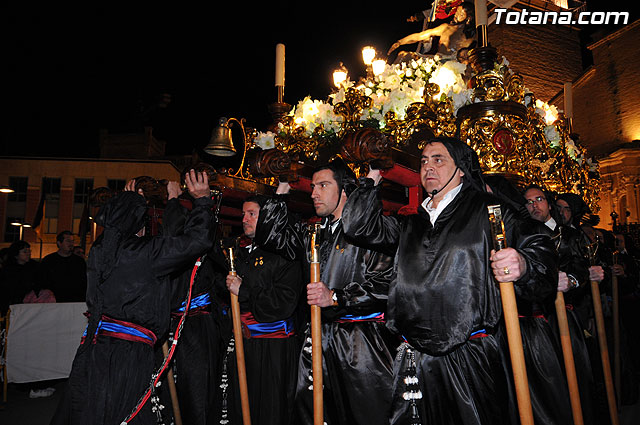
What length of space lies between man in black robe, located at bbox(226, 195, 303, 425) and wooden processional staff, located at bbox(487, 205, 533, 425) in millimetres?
2179

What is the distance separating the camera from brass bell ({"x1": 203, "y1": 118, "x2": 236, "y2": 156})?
4.74 m

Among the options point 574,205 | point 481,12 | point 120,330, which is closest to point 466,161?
point 120,330

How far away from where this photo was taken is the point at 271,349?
4055mm

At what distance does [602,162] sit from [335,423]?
64.9 ft

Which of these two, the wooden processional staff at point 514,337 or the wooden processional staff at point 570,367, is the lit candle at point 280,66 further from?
the wooden processional staff at point 514,337

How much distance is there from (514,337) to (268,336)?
2424mm

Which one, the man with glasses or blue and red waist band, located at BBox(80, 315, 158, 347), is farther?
the man with glasses

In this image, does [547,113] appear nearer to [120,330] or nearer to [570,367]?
[570,367]

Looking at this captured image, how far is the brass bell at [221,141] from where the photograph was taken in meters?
4.74

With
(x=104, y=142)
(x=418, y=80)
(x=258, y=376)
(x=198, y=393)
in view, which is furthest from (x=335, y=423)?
(x=104, y=142)

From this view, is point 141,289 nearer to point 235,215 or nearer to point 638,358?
point 235,215

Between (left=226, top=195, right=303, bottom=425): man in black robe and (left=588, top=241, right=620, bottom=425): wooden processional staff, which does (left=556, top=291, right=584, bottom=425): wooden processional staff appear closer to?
(left=588, top=241, right=620, bottom=425): wooden processional staff

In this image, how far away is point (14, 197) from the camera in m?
31.6

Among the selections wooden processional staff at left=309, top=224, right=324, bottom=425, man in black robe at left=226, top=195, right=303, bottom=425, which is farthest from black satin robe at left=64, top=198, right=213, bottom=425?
wooden processional staff at left=309, top=224, right=324, bottom=425
